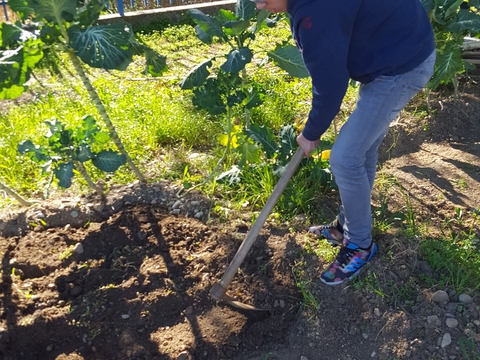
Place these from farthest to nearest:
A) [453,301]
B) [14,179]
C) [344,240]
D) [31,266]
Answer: [14,179] → [31,266] → [344,240] → [453,301]

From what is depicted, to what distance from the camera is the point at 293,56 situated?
112 inches

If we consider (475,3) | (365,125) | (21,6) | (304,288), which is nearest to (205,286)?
(304,288)

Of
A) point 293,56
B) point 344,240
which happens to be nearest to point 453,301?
point 344,240

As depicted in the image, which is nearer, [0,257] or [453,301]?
[453,301]

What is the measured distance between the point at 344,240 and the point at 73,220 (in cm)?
167

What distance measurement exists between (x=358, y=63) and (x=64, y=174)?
1.72m

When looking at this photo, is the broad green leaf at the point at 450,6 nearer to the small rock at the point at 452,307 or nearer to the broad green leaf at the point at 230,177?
the broad green leaf at the point at 230,177

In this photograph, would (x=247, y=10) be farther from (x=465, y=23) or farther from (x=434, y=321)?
(x=434, y=321)

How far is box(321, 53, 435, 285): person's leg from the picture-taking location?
2.03 metres

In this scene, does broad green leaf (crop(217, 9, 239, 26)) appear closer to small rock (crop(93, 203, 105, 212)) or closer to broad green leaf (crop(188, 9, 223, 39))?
broad green leaf (crop(188, 9, 223, 39))

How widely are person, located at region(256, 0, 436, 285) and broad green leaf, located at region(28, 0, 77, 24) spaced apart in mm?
1087

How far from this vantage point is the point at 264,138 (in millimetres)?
2922

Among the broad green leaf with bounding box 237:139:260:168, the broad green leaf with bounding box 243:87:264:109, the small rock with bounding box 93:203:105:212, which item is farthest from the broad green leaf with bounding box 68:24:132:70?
the small rock with bounding box 93:203:105:212

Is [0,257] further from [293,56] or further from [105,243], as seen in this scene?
[293,56]
